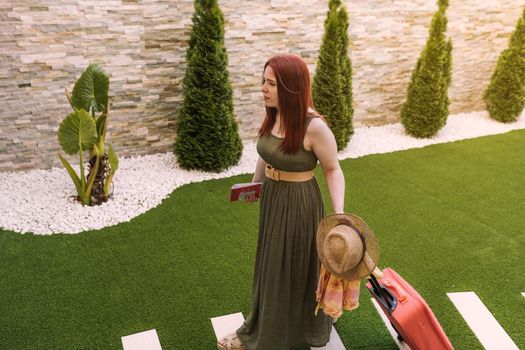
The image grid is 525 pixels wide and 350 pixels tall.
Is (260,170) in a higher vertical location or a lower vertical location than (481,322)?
higher

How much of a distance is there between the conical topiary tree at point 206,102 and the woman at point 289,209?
2.95 m

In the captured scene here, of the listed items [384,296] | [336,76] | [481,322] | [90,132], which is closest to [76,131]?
[90,132]

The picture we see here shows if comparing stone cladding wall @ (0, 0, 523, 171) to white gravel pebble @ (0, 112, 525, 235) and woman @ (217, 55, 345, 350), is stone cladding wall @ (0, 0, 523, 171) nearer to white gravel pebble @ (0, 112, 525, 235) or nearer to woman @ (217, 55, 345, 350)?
white gravel pebble @ (0, 112, 525, 235)

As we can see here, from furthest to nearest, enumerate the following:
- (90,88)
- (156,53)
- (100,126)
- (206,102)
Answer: (156,53), (206,102), (100,126), (90,88)

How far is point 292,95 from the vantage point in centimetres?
283

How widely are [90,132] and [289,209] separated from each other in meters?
2.81

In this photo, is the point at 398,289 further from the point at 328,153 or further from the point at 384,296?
the point at 328,153

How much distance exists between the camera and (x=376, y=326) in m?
3.89

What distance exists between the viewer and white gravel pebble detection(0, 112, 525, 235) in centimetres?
534

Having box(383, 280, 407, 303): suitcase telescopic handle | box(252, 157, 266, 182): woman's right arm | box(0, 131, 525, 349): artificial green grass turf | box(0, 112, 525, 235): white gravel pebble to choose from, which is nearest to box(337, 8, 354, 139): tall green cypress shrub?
box(0, 112, 525, 235): white gravel pebble

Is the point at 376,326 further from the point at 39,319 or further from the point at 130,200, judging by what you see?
the point at 130,200

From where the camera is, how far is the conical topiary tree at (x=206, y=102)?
6.04m

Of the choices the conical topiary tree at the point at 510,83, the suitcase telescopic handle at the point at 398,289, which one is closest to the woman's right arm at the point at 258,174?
the suitcase telescopic handle at the point at 398,289

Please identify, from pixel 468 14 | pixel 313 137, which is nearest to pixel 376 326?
pixel 313 137
